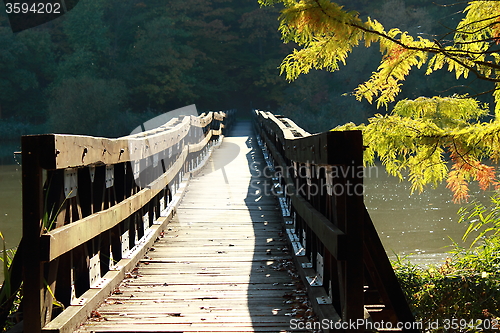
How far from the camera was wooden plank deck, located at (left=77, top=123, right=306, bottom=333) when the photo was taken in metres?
3.39

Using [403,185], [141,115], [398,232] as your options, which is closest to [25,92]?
[141,115]

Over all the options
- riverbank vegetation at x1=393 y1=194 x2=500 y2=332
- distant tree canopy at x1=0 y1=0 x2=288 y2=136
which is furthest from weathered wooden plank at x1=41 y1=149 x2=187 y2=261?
distant tree canopy at x1=0 y1=0 x2=288 y2=136

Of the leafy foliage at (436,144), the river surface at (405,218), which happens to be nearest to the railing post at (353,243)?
the leafy foliage at (436,144)

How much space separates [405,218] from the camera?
11328 mm

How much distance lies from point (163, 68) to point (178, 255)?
110 ft

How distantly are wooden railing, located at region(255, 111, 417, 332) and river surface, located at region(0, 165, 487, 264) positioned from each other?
3.54 meters

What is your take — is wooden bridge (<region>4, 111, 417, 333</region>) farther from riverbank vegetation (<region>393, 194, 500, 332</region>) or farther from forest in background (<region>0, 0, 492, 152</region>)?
forest in background (<region>0, 0, 492, 152</region>)

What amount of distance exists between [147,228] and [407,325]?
9.67 feet

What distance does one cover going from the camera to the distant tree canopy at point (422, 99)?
4.33m

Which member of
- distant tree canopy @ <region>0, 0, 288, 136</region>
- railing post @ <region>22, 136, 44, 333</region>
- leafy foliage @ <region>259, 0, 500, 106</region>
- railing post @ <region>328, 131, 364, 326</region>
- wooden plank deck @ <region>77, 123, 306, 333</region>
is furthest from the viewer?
distant tree canopy @ <region>0, 0, 288, 136</region>

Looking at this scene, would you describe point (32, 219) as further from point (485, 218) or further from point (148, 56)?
point (148, 56)

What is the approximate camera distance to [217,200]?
7.64m

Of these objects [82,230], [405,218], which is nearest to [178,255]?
[82,230]

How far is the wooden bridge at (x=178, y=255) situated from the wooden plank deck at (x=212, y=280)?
1 centimetres
